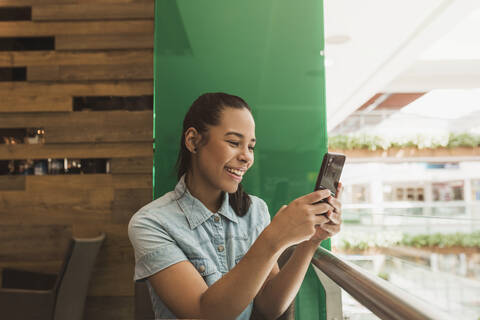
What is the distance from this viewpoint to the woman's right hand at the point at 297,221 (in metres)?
0.90

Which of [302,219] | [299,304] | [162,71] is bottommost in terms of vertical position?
[299,304]

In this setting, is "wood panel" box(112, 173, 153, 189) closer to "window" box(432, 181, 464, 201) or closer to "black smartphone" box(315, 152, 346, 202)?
"black smartphone" box(315, 152, 346, 202)

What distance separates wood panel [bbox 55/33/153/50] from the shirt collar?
98cm

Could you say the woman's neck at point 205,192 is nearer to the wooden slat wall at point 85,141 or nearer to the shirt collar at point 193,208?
the shirt collar at point 193,208

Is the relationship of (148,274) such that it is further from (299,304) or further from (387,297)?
(299,304)

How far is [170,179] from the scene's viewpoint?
66.4 inches

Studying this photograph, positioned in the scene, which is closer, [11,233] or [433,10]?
[11,233]

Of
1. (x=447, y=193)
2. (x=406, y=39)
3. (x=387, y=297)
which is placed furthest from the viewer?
(x=447, y=193)

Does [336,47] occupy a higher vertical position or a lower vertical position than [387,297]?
higher

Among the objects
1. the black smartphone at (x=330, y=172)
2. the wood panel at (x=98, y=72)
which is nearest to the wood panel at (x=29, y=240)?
the wood panel at (x=98, y=72)

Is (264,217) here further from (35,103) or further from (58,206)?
(35,103)

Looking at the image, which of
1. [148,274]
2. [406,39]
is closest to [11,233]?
[148,274]

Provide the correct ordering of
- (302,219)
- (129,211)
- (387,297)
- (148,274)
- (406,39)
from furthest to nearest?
(406,39) < (129,211) < (148,274) < (302,219) < (387,297)

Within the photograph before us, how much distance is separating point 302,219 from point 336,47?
4.27 m
